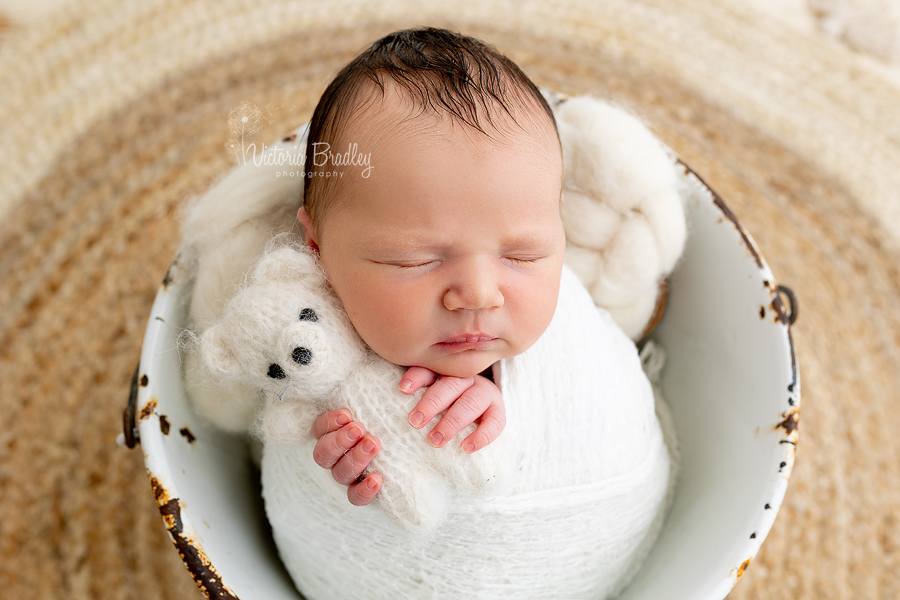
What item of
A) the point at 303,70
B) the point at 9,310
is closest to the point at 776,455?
the point at 303,70

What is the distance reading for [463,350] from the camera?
667 mm

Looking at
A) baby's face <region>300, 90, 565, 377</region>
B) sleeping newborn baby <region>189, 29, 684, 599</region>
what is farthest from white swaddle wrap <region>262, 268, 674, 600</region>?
baby's face <region>300, 90, 565, 377</region>

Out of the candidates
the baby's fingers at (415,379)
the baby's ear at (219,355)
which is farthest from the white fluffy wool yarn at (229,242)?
the baby's fingers at (415,379)

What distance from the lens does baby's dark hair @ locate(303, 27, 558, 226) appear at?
2.16 feet

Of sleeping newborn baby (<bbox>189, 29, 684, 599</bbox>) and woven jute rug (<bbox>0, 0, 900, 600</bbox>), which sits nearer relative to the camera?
sleeping newborn baby (<bbox>189, 29, 684, 599</bbox>)

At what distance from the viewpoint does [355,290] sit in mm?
663

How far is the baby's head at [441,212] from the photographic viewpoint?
63cm

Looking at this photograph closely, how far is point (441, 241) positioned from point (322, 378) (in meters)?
0.18

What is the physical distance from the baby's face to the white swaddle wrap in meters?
0.10

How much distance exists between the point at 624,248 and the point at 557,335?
0.18 metres

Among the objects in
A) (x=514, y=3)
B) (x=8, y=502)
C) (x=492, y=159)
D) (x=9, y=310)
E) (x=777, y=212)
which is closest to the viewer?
(x=492, y=159)

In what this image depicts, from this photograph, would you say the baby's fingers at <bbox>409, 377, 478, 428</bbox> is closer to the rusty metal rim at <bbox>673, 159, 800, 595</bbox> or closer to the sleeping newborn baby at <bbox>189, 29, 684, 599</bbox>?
the sleeping newborn baby at <bbox>189, 29, 684, 599</bbox>

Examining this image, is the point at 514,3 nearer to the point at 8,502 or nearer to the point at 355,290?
the point at 355,290

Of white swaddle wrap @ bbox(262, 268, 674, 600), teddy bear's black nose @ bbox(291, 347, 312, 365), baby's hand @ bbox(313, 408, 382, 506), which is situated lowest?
white swaddle wrap @ bbox(262, 268, 674, 600)
